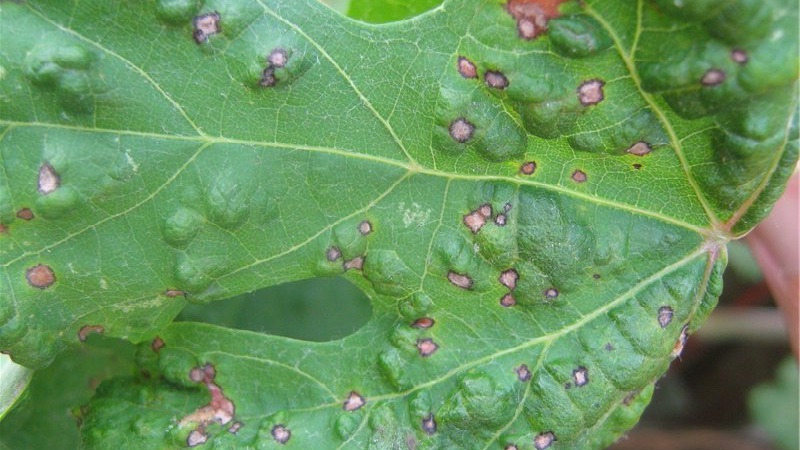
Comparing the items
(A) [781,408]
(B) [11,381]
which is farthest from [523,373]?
(A) [781,408]

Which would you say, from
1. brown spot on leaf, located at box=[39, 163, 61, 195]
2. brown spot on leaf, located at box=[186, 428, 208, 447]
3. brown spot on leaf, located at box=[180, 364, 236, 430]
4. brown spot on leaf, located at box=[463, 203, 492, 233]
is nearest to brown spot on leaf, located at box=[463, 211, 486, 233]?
brown spot on leaf, located at box=[463, 203, 492, 233]

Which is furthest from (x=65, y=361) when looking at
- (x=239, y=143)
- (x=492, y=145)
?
(x=492, y=145)

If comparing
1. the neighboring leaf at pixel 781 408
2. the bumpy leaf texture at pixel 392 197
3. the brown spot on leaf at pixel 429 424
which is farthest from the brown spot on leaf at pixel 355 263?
the neighboring leaf at pixel 781 408

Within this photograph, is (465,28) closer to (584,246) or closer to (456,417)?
(584,246)

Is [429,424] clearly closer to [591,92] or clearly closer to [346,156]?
[346,156]

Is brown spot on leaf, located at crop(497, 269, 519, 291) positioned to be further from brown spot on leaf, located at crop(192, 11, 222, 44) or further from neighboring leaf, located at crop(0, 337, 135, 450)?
neighboring leaf, located at crop(0, 337, 135, 450)

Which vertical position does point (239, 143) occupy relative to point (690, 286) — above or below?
above
